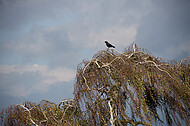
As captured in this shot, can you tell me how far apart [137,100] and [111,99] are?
59 cm

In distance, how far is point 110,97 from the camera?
12.6 feet

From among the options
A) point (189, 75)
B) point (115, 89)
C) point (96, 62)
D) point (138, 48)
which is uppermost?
point (138, 48)

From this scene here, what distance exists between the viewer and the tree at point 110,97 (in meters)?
3.60

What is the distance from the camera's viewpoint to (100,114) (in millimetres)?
3518

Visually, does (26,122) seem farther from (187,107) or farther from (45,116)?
(187,107)

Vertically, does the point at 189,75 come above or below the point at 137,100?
above

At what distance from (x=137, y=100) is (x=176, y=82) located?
3.51 feet

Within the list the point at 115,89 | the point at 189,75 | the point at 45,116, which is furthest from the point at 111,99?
the point at 189,75

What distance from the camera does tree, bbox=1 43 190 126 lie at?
11.8ft

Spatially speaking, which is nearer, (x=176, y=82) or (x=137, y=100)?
(x=137, y=100)

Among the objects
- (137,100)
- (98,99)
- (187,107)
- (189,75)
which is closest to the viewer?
(137,100)

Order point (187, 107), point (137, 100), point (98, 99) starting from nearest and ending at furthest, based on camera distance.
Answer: point (137, 100) < point (98, 99) < point (187, 107)

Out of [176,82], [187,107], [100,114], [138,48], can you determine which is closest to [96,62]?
[100,114]

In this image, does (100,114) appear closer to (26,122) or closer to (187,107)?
(26,122)
